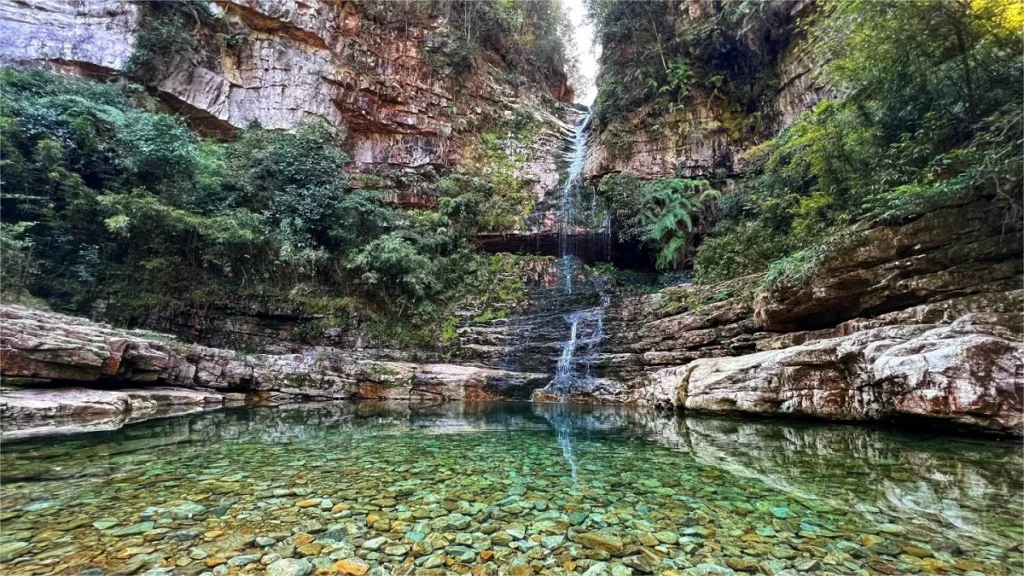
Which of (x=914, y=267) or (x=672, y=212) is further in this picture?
(x=672, y=212)

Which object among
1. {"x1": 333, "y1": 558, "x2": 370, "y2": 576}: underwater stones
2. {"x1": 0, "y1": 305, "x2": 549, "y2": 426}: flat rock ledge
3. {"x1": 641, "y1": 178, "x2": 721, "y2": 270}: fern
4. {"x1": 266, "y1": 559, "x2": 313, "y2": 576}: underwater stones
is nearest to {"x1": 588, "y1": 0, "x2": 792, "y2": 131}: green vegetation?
{"x1": 641, "y1": 178, "x2": 721, "y2": 270}: fern

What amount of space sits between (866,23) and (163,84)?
63.5 feet

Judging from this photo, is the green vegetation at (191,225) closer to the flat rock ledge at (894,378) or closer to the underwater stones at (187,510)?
the flat rock ledge at (894,378)

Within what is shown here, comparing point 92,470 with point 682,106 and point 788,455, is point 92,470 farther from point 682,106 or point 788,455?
point 682,106

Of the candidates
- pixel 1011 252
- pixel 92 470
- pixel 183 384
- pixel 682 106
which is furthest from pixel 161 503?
pixel 682 106

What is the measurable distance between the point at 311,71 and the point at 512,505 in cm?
1846

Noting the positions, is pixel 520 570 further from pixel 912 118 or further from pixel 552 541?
pixel 912 118

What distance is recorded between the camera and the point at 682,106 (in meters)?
15.9

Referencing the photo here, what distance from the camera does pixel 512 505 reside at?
271 centimetres

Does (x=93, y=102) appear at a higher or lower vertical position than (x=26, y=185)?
higher

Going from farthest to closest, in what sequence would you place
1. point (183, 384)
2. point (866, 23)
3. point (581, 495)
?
point (183, 384) → point (866, 23) → point (581, 495)

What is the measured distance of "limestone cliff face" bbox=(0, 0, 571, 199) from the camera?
506 inches

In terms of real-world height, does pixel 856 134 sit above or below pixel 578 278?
above

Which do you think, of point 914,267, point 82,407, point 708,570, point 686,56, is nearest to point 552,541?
point 708,570
